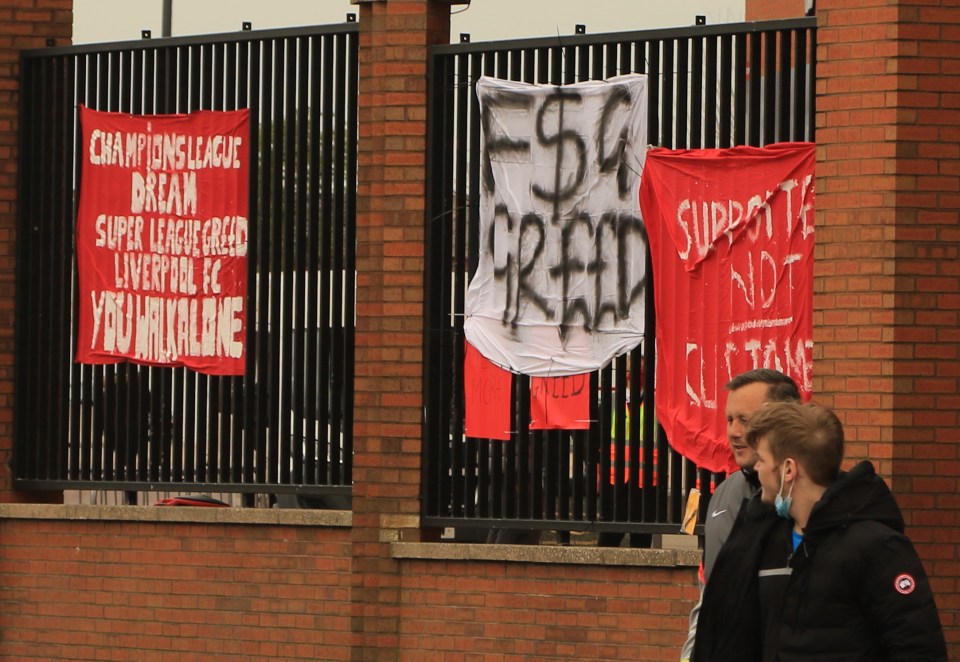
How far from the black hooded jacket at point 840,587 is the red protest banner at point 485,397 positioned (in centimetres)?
483

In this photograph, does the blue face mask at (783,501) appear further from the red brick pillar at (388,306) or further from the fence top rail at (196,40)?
the fence top rail at (196,40)

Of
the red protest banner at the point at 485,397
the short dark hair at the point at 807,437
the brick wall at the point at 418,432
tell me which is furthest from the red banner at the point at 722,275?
the short dark hair at the point at 807,437

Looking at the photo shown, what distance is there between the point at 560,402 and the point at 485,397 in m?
0.46

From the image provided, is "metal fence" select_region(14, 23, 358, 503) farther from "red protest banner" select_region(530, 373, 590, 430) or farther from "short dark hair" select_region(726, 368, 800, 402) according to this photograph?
"short dark hair" select_region(726, 368, 800, 402)

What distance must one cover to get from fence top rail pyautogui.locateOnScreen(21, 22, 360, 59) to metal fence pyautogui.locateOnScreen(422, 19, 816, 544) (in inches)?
30.4

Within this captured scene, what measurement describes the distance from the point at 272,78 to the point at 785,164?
3.25 m

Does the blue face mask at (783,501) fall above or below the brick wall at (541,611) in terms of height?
above

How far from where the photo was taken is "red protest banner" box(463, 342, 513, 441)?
9.87 m

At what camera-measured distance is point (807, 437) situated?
15.9ft

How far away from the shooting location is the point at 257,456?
10.5 meters

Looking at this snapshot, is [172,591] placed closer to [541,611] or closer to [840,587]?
[541,611]

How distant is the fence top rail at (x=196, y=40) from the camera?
10398 millimetres

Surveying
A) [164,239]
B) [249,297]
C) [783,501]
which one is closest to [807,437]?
[783,501]

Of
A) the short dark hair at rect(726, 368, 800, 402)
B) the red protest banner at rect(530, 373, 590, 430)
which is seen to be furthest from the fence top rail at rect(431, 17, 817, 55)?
the short dark hair at rect(726, 368, 800, 402)
